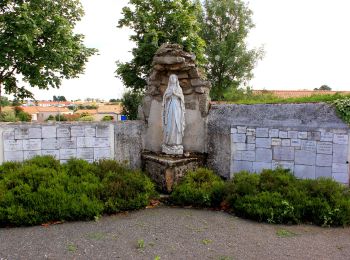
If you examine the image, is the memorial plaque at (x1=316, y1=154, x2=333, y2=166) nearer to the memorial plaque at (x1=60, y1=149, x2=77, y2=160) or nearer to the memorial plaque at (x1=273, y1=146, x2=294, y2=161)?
the memorial plaque at (x1=273, y1=146, x2=294, y2=161)

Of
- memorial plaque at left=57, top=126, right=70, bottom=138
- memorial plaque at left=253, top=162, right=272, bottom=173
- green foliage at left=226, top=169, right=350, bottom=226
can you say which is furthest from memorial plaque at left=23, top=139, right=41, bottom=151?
memorial plaque at left=253, top=162, right=272, bottom=173

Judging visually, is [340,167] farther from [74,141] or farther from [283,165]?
[74,141]

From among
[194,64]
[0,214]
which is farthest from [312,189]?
[0,214]

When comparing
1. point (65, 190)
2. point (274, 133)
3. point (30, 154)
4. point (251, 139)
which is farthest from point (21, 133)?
point (274, 133)

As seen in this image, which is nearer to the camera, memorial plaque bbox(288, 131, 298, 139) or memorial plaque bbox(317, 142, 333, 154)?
memorial plaque bbox(317, 142, 333, 154)

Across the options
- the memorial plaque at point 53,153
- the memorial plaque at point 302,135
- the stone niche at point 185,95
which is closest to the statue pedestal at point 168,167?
the stone niche at point 185,95

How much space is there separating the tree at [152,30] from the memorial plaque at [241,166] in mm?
9804

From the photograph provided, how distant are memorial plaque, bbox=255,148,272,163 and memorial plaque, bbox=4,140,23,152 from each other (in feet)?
15.8

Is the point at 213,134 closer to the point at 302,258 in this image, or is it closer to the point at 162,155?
the point at 162,155

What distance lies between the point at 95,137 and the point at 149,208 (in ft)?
6.76

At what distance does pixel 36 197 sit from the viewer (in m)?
5.01

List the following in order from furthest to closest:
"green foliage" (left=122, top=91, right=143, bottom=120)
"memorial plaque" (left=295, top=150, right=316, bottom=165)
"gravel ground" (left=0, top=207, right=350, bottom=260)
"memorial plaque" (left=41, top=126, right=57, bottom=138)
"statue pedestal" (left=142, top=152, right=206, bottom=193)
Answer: "green foliage" (left=122, top=91, right=143, bottom=120)
"statue pedestal" (left=142, top=152, right=206, bottom=193)
"memorial plaque" (left=41, top=126, right=57, bottom=138)
"memorial plaque" (left=295, top=150, right=316, bottom=165)
"gravel ground" (left=0, top=207, right=350, bottom=260)

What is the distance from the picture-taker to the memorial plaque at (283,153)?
6.33m

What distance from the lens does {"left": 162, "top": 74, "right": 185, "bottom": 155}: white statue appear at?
6828 mm
